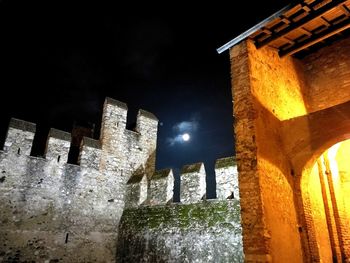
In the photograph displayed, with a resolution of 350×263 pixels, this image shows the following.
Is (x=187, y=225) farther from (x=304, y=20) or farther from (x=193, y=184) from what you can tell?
(x=304, y=20)

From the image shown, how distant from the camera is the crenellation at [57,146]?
364 inches

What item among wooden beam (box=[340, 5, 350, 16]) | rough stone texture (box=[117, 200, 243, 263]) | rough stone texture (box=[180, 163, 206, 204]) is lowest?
rough stone texture (box=[117, 200, 243, 263])

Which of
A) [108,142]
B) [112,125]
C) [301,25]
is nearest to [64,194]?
[108,142]

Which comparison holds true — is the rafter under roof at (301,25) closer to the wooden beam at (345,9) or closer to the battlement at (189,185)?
the wooden beam at (345,9)

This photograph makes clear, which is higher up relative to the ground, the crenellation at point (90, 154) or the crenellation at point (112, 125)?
the crenellation at point (112, 125)

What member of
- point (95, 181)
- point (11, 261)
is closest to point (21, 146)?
point (95, 181)

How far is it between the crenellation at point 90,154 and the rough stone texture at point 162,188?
2.29 m

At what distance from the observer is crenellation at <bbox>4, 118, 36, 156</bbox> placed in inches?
339

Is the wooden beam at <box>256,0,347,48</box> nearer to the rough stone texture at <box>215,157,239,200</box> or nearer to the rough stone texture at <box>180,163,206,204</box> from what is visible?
the rough stone texture at <box>215,157,239,200</box>

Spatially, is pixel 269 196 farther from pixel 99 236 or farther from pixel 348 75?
pixel 99 236

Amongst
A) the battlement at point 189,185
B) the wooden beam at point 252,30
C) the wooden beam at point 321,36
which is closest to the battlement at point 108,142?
the battlement at point 189,185

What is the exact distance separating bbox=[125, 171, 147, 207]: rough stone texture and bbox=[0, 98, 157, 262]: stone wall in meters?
0.25

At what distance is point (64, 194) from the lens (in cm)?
911

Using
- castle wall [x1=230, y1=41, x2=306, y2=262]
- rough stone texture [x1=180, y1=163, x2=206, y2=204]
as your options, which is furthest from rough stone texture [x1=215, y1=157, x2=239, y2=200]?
castle wall [x1=230, y1=41, x2=306, y2=262]
